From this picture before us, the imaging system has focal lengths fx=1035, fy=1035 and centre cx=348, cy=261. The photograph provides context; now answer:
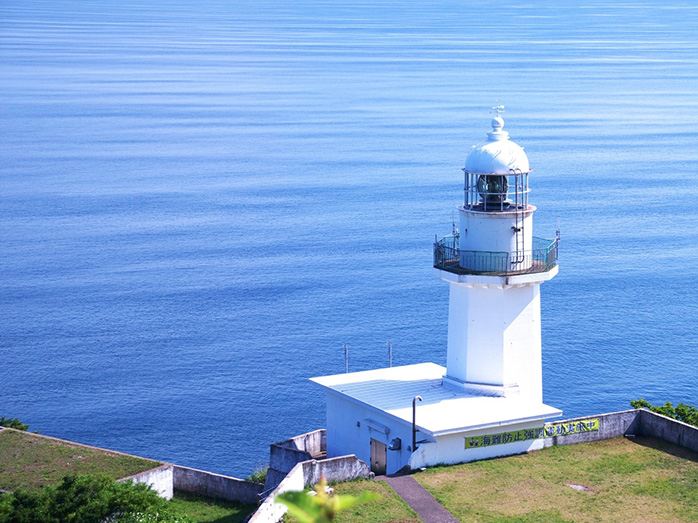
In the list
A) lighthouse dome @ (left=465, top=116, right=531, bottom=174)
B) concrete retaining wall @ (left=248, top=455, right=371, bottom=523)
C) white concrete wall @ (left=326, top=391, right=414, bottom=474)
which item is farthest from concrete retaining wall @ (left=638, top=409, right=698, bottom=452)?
concrete retaining wall @ (left=248, top=455, right=371, bottom=523)

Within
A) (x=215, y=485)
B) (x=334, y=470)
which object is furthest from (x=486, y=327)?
(x=215, y=485)

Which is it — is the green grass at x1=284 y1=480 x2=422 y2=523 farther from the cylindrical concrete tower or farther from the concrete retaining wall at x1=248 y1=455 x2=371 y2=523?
the cylindrical concrete tower

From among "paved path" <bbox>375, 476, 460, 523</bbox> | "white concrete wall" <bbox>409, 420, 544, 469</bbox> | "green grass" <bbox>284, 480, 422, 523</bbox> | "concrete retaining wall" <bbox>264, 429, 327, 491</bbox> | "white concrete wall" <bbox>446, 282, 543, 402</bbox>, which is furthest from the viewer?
"concrete retaining wall" <bbox>264, 429, 327, 491</bbox>

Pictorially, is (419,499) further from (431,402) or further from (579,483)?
(431,402)

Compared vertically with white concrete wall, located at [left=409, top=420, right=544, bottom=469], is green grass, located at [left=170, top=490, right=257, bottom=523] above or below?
Answer: below

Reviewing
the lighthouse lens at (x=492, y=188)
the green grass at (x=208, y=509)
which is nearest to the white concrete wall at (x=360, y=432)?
the green grass at (x=208, y=509)

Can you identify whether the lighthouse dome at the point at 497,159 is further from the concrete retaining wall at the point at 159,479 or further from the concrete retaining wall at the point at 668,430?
the concrete retaining wall at the point at 159,479

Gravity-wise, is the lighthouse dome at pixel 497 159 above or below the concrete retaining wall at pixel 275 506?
above
